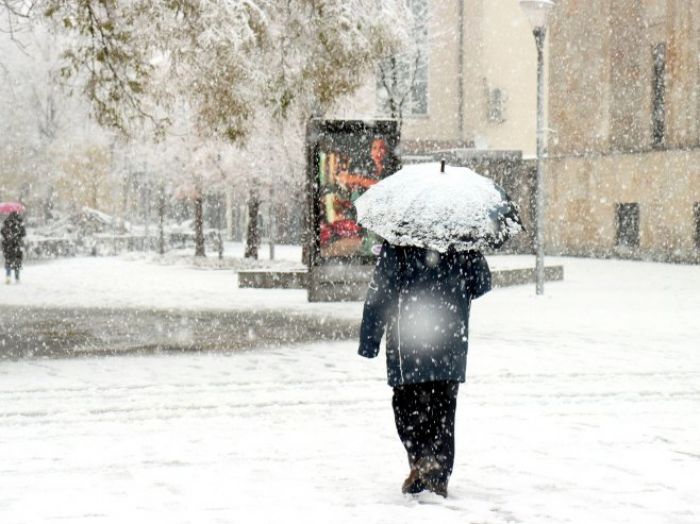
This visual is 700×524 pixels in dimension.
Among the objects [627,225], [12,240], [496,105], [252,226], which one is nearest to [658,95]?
[627,225]

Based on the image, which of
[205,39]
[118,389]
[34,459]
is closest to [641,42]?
[205,39]

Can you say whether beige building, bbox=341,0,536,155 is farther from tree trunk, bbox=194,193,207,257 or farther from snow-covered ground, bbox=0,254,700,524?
snow-covered ground, bbox=0,254,700,524

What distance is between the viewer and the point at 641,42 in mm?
37219

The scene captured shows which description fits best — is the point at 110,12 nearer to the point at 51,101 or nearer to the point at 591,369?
the point at 591,369

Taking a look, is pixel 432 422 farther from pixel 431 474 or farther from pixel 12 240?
pixel 12 240

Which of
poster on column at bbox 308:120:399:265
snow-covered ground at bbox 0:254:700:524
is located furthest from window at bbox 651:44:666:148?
snow-covered ground at bbox 0:254:700:524

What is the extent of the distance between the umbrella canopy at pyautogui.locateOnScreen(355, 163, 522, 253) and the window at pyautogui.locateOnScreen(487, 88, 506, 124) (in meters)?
43.2

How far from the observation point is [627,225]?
37.5m

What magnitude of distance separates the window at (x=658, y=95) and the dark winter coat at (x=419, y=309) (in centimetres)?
3140

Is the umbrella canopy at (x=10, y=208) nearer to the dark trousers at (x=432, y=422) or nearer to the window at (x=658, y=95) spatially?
the window at (x=658, y=95)

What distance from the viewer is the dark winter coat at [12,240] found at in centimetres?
2742

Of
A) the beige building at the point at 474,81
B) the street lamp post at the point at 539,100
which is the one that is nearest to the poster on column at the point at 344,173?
the street lamp post at the point at 539,100

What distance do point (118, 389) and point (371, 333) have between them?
4.98 m

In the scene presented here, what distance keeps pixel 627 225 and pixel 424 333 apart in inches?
1279
